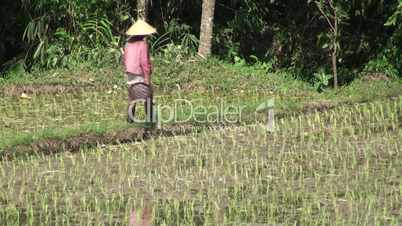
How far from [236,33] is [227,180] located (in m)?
7.63

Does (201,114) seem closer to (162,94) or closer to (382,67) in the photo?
(162,94)

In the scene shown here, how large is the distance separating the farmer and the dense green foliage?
3.80m

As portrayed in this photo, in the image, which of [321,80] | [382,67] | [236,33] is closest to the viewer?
[321,80]

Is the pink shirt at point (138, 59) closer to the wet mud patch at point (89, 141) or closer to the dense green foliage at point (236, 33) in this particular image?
the wet mud patch at point (89, 141)

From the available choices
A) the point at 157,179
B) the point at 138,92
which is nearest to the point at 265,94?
the point at 138,92

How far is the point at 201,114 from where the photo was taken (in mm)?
9500

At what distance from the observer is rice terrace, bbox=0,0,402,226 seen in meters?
6.11

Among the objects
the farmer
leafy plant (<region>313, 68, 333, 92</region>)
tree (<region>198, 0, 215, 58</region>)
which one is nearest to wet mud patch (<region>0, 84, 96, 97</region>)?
tree (<region>198, 0, 215, 58</region>)

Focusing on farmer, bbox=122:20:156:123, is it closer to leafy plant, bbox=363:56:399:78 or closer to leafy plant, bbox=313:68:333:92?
leafy plant, bbox=313:68:333:92

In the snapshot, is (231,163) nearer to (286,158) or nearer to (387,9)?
(286,158)

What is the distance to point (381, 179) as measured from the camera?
6734mm

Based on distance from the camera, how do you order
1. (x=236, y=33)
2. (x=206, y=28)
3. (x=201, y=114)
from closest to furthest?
(x=201, y=114)
(x=206, y=28)
(x=236, y=33)

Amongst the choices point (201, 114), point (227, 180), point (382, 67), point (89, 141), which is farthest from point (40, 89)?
point (227, 180)

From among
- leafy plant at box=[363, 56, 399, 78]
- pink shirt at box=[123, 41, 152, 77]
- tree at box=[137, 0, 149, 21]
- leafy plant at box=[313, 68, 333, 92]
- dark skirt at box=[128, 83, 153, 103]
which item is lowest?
dark skirt at box=[128, 83, 153, 103]
